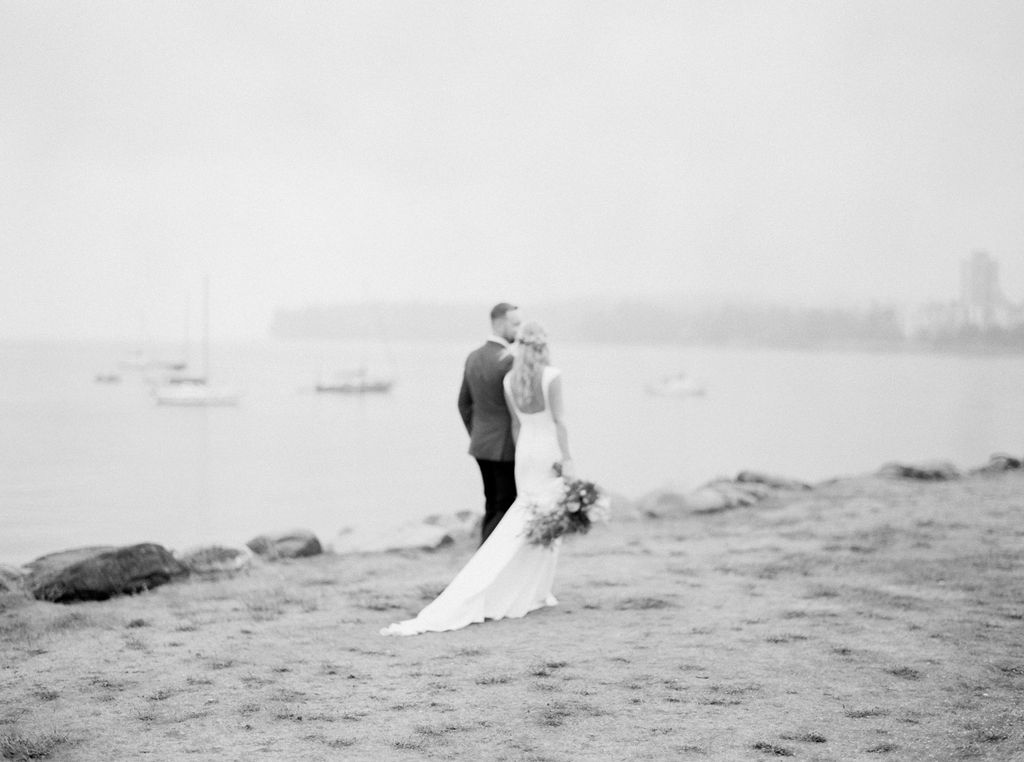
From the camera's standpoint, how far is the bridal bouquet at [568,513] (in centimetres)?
693

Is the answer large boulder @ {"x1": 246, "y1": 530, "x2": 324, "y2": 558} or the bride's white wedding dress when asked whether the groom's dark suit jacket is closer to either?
the bride's white wedding dress

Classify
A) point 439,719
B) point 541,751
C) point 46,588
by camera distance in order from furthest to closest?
point 46,588 → point 439,719 → point 541,751

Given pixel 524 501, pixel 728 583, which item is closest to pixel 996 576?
pixel 728 583

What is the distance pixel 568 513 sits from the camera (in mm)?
6969

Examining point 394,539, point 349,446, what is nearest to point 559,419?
point 394,539

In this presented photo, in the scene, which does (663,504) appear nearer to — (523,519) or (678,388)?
(523,519)

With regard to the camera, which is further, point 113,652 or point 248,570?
point 248,570

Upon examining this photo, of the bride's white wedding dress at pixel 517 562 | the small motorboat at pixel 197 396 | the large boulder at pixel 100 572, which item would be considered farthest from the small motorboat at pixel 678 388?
the bride's white wedding dress at pixel 517 562

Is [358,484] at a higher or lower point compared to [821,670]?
lower

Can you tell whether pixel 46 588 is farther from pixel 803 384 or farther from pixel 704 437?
pixel 803 384

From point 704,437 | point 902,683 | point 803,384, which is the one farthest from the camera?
point 803,384

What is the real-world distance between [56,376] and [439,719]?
305ft

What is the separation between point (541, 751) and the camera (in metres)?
4.35

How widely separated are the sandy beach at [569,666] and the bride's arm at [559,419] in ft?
3.25
